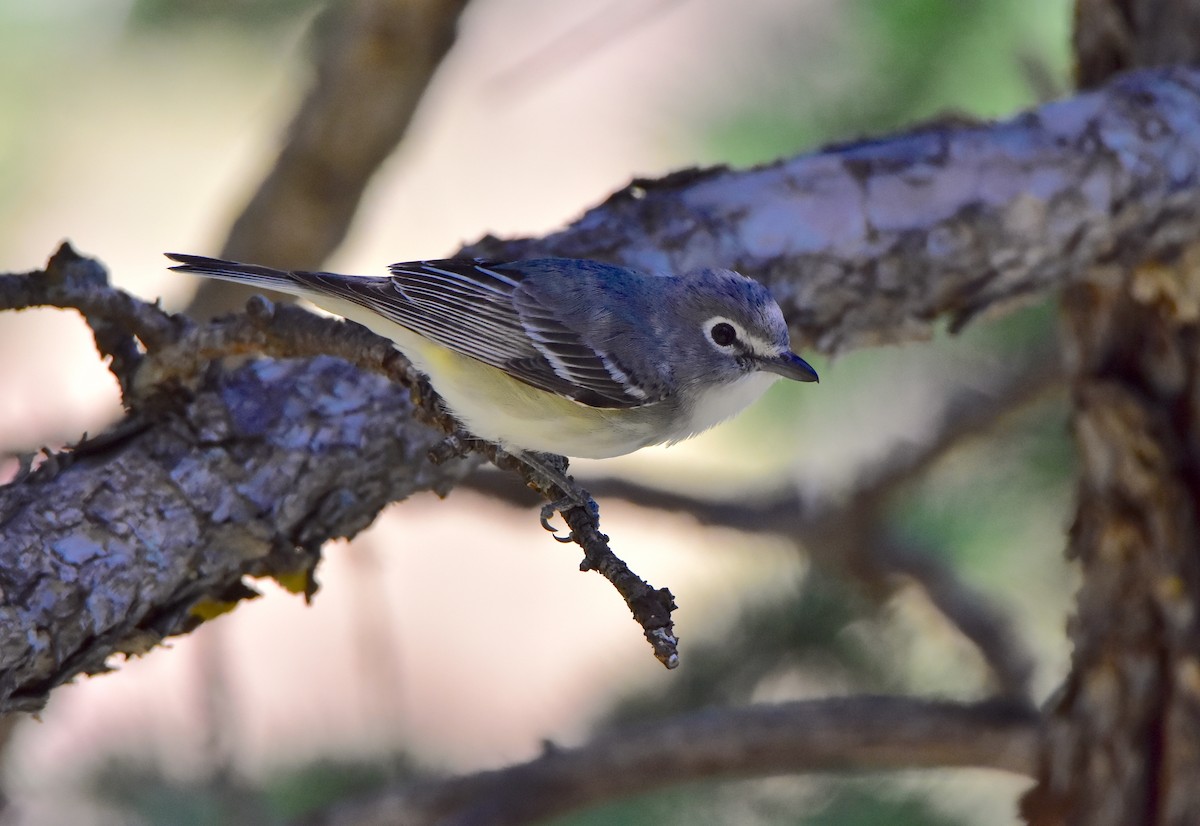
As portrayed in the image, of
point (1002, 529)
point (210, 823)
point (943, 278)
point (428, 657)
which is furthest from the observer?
point (428, 657)

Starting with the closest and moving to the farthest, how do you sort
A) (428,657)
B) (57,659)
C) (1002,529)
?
(57,659) → (1002,529) → (428,657)

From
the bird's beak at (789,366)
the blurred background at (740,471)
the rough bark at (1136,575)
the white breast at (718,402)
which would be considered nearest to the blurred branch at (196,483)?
the white breast at (718,402)

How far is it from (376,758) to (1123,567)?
1.40m

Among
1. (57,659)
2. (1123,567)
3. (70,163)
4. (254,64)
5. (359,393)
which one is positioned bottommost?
(57,659)

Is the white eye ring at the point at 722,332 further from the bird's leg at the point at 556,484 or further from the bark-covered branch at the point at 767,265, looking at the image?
the bird's leg at the point at 556,484

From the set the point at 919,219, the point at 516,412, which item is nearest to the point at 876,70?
the point at 919,219

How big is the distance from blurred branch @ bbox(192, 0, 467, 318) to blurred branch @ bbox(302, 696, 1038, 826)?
1136 millimetres

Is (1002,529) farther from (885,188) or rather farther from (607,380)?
(607,380)

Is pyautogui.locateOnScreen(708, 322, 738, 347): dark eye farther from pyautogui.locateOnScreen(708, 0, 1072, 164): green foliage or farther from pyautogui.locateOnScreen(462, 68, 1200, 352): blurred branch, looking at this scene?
pyautogui.locateOnScreen(708, 0, 1072, 164): green foliage

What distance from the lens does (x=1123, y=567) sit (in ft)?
6.52

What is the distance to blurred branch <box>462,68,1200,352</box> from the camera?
193 cm

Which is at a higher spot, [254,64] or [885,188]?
[254,64]

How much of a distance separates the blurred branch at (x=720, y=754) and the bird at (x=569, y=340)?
531 millimetres

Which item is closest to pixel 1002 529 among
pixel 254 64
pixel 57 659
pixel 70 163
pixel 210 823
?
pixel 210 823
